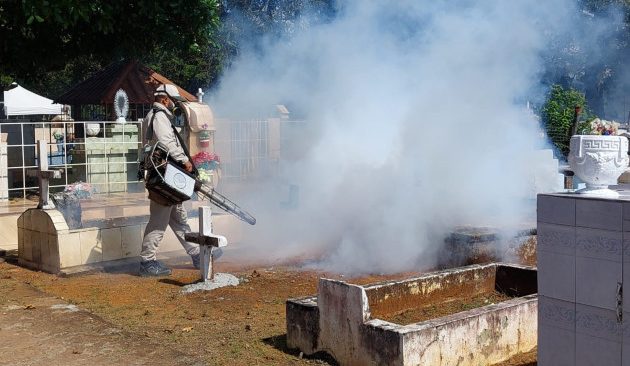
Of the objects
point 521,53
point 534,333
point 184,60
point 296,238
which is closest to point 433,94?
point 521,53

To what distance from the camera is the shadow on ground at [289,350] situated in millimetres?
4988

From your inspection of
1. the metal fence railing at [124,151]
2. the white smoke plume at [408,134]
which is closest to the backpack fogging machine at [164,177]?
the white smoke plume at [408,134]

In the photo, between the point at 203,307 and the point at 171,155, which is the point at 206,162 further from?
the point at 203,307

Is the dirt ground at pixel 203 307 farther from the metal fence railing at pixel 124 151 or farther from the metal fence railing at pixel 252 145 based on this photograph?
the metal fence railing at pixel 252 145

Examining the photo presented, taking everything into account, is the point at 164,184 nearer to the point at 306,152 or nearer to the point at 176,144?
the point at 176,144

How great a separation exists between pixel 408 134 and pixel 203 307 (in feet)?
13.5

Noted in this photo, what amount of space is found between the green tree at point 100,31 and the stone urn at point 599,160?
28.2 feet

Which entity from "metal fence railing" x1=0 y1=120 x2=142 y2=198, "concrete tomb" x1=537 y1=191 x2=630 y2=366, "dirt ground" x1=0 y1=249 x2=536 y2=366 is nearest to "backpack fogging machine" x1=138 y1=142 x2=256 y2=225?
"dirt ground" x1=0 y1=249 x2=536 y2=366

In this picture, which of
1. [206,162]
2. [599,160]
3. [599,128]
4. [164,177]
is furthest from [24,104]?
[599,160]

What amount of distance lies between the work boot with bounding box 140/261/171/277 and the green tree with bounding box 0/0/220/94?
4.49 metres

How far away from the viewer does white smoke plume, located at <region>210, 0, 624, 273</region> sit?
8.58m

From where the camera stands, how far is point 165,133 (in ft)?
25.4

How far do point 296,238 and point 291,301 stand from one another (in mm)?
4623

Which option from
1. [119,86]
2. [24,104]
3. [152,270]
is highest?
[119,86]
